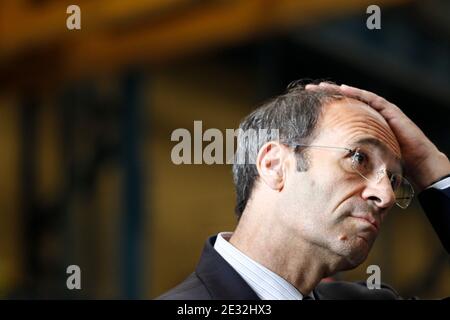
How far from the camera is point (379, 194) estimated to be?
48.8 inches

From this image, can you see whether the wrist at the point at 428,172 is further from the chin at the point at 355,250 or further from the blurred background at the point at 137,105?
the blurred background at the point at 137,105

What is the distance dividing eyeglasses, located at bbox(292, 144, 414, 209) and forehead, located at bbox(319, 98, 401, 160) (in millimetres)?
17

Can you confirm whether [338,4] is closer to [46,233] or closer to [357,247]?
[357,247]

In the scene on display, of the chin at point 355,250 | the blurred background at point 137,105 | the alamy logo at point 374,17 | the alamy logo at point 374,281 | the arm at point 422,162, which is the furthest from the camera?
the blurred background at point 137,105

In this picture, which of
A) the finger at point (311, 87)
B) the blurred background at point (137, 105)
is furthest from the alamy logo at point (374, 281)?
the blurred background at point (137, 105)

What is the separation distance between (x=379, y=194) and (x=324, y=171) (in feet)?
0.28

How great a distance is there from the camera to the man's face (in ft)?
4.07

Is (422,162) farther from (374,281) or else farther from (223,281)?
(223,281)

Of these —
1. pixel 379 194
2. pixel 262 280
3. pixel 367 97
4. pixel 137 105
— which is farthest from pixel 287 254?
pixel 137 105

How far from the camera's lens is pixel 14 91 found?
5.86 m

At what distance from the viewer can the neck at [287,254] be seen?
1.27 m

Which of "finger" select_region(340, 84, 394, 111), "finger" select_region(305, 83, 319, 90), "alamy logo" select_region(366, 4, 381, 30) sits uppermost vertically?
"alamy logo" select_region(366, 4, 381, 30)

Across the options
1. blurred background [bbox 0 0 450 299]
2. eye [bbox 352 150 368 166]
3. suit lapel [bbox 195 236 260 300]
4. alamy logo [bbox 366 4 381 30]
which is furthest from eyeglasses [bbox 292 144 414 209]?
blurred background [bbox 0 0 450 299]

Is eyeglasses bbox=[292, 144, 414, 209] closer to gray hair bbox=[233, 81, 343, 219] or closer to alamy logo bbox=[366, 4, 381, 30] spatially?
gray hair bbox=[233, 81, 343, 219]
